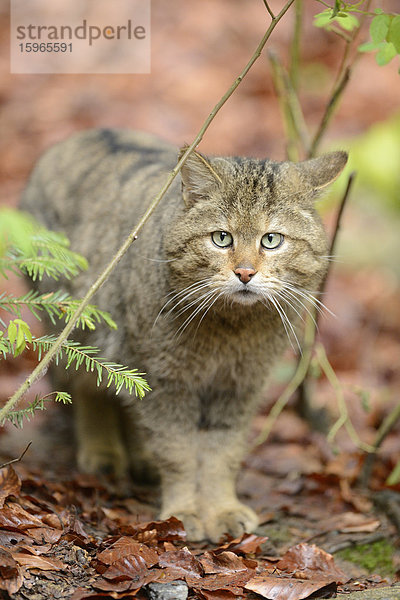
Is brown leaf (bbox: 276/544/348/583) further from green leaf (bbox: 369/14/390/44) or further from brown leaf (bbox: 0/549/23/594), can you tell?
green leaf (bbox: 369/14/390/44)

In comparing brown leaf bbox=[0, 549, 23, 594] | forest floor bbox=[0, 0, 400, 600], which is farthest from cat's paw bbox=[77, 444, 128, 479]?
brown leaf bbox=[0, 549, 23, 594]

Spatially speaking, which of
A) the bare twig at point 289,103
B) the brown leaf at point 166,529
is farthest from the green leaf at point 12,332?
the bare twig at point 289,103

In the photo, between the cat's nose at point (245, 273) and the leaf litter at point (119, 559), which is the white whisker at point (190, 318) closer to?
the cat's nose at point (245, 273)

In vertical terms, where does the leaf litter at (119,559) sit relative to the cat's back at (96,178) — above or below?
below

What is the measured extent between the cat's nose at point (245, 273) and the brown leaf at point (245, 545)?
1191 mm

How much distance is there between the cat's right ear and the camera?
127 inches

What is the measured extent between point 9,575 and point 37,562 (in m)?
0.18

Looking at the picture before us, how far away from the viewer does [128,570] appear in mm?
2637

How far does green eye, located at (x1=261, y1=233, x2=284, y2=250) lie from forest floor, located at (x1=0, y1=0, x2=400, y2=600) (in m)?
1.32

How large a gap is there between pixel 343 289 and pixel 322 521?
4.61 meters

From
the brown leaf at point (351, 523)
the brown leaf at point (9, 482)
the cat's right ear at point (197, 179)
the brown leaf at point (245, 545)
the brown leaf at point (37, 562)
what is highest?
the cat's right ear at point (197, 179)

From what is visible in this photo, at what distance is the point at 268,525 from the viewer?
12.3ft

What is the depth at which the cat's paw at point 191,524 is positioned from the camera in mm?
3453

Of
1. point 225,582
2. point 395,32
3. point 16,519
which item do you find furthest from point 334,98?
point 16,519
